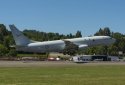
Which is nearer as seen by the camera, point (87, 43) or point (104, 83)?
point (104, 83)

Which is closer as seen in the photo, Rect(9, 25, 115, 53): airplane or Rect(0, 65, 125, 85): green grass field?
Rect(0, 65, 125, 85): green grass field

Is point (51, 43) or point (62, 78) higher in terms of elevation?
point (51, 43)

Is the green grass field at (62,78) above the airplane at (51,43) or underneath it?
underneath

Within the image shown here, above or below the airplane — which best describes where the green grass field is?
below

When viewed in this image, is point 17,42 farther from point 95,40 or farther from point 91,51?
point 91,51

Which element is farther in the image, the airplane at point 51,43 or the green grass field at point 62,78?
the airplane at point 51,43

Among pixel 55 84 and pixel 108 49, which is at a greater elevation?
pixel 108 49

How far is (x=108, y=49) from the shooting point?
193625mm

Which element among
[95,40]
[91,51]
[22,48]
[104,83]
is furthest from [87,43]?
[104,83]

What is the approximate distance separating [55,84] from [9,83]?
3.14 meters

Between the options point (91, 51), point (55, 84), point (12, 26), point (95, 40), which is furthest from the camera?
point (91, 51)

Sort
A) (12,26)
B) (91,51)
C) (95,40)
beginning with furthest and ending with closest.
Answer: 1. (91,51)
2. (12,26)
3. (95,40)

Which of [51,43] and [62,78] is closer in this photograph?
[62,78]

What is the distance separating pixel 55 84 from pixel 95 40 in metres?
101
